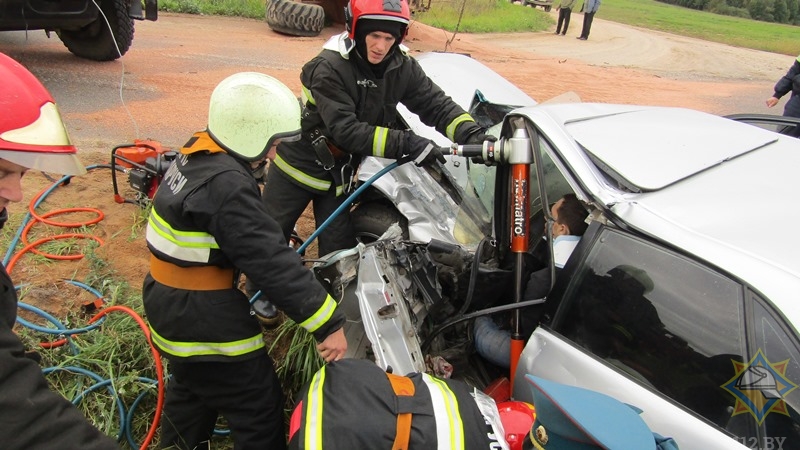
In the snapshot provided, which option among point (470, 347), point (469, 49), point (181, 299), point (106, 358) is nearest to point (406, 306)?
point (470, 347)

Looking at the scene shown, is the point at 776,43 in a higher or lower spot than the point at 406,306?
higher

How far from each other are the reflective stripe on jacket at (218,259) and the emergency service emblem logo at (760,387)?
1209 mm

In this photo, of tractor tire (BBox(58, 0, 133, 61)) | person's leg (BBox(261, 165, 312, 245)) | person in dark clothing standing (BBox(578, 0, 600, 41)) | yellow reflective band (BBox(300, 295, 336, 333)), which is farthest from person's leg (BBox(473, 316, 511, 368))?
person in dark clothing standing (BBox(578, 0, 600, 41))

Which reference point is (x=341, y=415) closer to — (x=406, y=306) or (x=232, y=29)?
(x=406, y=306)

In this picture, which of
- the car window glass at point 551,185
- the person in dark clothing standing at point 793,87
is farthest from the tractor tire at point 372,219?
the person in dark clothing standing at point 793,87

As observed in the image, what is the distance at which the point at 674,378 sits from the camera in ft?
5.14

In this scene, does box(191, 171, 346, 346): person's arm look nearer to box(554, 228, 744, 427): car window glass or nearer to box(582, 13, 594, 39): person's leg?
box(554, 228, 744, 427): car window glass

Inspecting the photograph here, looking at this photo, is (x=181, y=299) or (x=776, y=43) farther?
(x=776, y=43)

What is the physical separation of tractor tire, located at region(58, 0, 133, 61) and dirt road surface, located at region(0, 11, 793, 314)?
0.15 m

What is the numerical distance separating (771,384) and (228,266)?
1656 millimetres

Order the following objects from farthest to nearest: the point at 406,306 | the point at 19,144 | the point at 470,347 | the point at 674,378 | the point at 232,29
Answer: the point at 232,29 < the point at 470,347 < the point at 406,306 < the point at 674,378 < the point at 19,144

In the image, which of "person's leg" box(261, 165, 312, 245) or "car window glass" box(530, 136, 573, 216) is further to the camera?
"person's leg" box(261, 165, 312, 245)

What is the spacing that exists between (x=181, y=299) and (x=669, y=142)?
1.83 m

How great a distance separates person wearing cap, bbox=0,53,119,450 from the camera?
44.3 inches
